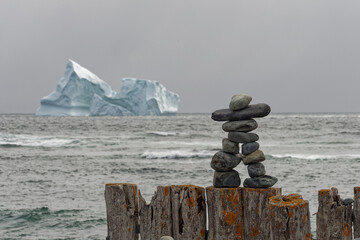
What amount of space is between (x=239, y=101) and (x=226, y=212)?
4.41 ft

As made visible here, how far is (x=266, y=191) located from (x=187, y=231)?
3.28 feet

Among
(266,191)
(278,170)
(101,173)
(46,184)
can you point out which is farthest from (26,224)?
(278,170)

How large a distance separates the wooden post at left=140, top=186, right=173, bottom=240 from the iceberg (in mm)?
66451

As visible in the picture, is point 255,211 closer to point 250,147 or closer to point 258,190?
point 258,190

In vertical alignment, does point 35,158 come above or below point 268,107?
below

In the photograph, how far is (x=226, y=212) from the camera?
508 cm

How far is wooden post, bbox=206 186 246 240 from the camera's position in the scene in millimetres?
5074

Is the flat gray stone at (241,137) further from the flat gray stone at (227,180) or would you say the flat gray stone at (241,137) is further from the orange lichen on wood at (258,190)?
the orange lichen on wood at (258,190)

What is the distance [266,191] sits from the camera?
5047mm

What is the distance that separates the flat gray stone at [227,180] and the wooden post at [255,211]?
0.69 ft

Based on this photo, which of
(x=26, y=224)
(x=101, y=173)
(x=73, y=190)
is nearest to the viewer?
(x=26, y=224)

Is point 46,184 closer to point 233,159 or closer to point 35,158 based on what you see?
point 35,158

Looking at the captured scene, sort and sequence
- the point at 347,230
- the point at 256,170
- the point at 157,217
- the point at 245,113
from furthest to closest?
the point at 347,230, the point at 245,113, the point at 256,170, the point at 157,217

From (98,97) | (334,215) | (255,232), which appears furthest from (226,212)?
(98,97)
